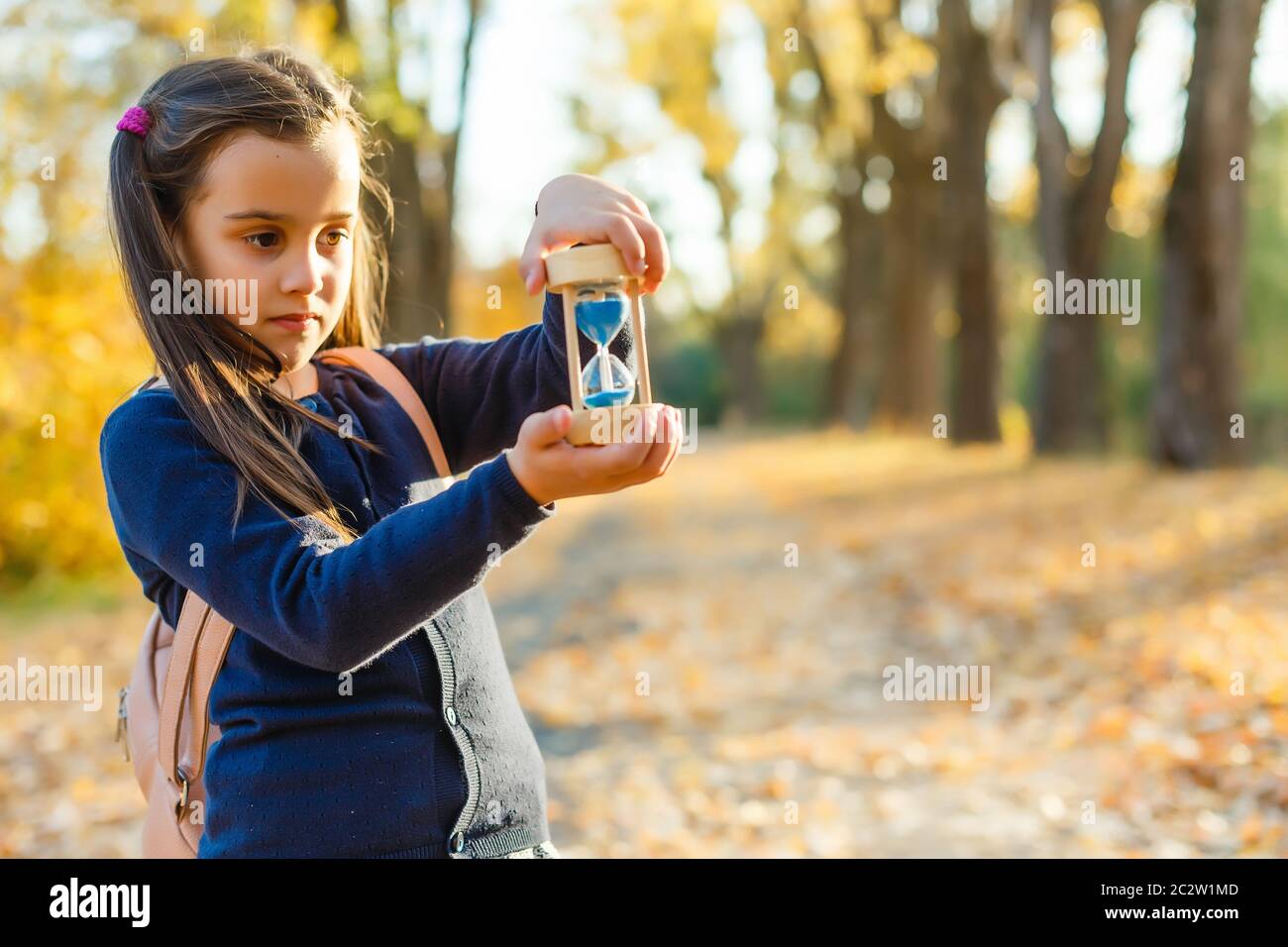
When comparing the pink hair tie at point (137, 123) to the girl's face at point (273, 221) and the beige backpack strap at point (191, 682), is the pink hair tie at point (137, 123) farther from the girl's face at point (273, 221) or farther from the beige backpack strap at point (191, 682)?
the beige backpack strap at point (191, 682)

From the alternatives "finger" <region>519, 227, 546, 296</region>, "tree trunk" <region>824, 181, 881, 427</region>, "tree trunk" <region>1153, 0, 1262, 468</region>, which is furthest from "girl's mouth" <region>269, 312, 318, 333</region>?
"tree trunk" <region>824, 181, 881, 427</region>

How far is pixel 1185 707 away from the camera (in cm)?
627

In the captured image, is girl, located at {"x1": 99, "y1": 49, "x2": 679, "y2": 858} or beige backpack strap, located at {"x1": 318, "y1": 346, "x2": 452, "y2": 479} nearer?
girl, located at {"x1": 99, "y1": 49, "x2": 679, "y2": 858}

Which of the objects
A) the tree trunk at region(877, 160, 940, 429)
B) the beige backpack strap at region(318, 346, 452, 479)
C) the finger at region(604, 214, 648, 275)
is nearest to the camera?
the finger at region(604, 214, 648, 275)

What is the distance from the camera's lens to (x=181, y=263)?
2.06m

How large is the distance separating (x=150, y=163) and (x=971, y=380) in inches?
725

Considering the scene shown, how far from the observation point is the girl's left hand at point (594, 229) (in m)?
1.93

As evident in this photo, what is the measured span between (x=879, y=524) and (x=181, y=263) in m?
11.8

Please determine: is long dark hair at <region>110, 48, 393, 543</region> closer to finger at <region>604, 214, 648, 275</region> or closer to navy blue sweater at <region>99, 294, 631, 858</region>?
navy blue sweater at <region>99, 294, 631, 858</region>

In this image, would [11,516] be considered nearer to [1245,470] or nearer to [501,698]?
[501,698]

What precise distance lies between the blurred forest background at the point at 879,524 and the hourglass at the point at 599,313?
2.93 ft

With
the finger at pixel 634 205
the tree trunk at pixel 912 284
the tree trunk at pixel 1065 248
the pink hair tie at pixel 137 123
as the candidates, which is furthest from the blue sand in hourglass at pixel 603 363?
the tree trunk at pixel 912 284

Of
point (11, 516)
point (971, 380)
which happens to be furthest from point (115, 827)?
point (971, 380)

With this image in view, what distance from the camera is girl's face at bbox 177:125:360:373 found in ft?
6.49
